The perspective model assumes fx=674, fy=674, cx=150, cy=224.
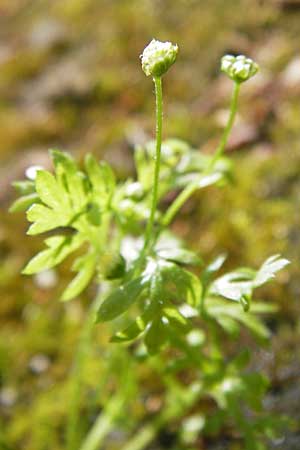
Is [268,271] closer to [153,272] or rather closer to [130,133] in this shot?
[153,272]

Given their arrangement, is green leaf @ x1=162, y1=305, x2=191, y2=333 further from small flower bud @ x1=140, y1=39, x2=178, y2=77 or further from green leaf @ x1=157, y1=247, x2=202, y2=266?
small flower bud @ x1=140, y1=39, x2=178, y2=77

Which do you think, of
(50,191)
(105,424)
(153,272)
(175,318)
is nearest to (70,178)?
(50,191)

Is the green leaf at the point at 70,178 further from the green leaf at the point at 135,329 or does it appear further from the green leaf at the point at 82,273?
the green leaf at the point at 135,329

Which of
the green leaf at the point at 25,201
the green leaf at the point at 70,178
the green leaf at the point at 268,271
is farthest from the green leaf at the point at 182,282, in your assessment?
the green leaf at the point at 25,201

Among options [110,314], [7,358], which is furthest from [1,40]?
[110,314]

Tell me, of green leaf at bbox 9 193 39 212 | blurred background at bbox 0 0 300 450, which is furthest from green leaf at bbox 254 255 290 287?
blurred background at bbox 0 0 300 450

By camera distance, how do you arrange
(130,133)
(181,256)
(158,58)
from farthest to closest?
1. (130,133)
2. (181,256)
3. (158,58)

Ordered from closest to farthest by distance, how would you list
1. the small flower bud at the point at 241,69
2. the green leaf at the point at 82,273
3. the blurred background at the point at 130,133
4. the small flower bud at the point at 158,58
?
the small flower bud at the point at 158,58, the small flower bud at the point at 241,69, the green leaf at the point at 82,273, the blurred background at the point at 130,133

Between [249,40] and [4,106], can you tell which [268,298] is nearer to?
[249,40]
